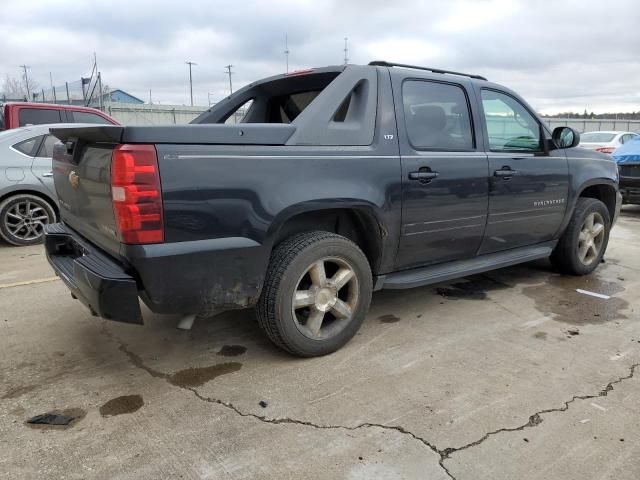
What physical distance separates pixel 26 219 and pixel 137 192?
16.1ft

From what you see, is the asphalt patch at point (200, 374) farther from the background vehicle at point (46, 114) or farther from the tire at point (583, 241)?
the background vehicle at point (46, 114)

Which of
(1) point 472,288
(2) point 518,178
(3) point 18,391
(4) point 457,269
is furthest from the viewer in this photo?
(1) point 472,288

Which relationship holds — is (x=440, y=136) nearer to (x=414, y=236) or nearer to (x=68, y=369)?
(x=414, y=236)

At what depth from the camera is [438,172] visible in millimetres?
3613

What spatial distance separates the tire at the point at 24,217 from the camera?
6.34 meters

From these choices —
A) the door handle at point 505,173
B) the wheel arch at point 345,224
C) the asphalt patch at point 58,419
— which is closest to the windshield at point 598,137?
the door handle at point 505,173

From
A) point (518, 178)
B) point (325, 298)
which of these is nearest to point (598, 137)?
point (518, 178)

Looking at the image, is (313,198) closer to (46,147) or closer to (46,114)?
(46,147)

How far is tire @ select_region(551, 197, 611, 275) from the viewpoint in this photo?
498cm

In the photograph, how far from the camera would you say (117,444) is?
7.86ft

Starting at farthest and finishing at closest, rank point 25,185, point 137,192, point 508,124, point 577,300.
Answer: point 25,185 < point 577,300 < point 508,124 < point 137,192

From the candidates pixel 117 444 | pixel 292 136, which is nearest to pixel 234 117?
pixel 292 136

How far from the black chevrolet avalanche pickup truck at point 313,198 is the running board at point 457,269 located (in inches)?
0.6

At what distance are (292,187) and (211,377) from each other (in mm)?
1244
